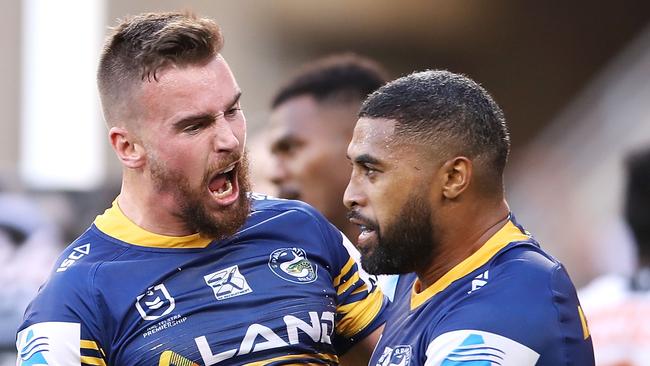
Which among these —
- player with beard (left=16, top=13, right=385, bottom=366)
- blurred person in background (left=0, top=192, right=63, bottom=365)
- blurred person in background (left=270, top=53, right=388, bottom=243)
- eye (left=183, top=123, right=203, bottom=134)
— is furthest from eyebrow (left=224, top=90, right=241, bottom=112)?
blurred person in background (left=0, top=192, right=63, bottom=365)

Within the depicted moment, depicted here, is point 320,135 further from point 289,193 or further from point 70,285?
point 70,285

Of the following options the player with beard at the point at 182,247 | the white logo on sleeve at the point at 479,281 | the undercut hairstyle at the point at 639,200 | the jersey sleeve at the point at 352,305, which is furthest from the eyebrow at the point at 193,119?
the undercut hairstyle at the point at 639,200

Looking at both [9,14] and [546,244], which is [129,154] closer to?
[546,244]

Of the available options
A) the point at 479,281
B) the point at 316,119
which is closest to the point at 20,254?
the point at 316,119

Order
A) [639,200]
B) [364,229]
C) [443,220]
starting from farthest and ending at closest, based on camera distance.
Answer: [639,200] < [364,229] < [443,220]

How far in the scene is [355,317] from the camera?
4199mm

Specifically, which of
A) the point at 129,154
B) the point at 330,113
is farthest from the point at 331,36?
the point at 129,154

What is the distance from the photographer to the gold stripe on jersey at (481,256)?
11.9 ft

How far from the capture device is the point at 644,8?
18109 mm

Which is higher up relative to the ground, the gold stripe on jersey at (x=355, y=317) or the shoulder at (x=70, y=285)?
the shoulder at (x=70, y=285)

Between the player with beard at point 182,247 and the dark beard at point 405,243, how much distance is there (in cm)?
37

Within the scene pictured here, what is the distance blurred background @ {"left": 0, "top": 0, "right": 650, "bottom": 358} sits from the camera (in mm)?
13859

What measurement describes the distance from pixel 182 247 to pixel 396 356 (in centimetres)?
85

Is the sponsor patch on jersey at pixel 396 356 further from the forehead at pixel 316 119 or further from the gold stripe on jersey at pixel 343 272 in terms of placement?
the forehead at pixel 316 119
